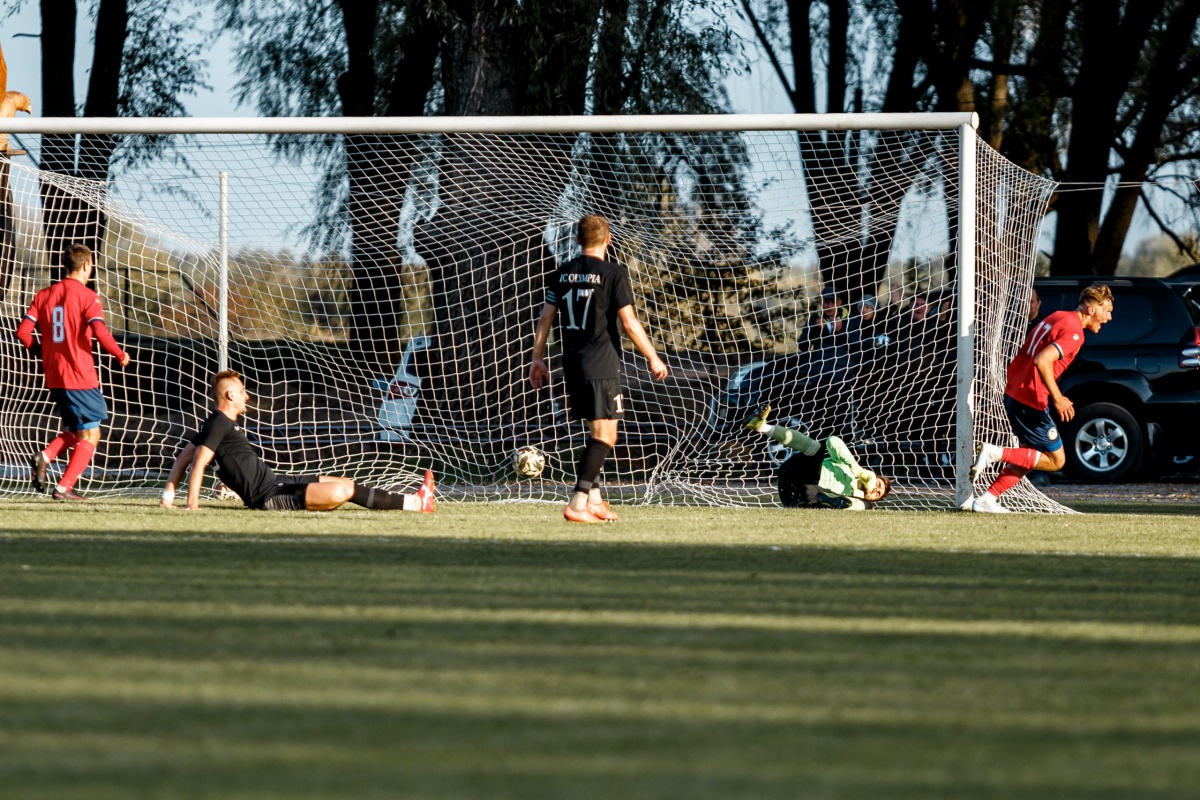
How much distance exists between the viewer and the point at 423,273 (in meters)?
14.5

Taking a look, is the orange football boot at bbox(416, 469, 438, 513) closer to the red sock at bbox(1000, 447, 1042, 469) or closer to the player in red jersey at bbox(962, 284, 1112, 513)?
the player in red jersey at bbox(962, 284, 1112, 513)

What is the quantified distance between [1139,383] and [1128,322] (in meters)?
0.59

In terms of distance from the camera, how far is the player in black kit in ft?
29.4

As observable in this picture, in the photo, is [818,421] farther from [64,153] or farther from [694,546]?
[64,153]

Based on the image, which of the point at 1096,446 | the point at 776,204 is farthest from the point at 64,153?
the point at 1096,446

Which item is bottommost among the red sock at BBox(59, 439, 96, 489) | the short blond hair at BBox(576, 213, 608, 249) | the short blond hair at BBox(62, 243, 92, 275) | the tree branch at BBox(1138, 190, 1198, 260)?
the red sock at BBox(59, 439, 96, 489)

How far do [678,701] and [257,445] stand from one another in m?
9.73

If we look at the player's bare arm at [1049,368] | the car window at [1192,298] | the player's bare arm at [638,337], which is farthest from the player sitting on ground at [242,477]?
the car window at [1192,298]

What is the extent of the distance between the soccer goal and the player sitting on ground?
2453 mm

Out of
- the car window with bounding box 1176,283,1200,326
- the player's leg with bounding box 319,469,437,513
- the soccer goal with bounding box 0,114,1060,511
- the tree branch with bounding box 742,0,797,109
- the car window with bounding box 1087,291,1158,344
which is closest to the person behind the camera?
the player's leg with bounding box 319,469,437,513

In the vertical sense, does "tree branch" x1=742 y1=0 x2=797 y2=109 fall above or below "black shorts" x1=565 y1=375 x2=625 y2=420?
above

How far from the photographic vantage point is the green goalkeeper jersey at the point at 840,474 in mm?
10812

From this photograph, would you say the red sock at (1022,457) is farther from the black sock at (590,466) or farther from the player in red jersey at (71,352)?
the player in red jersey at (71,352)

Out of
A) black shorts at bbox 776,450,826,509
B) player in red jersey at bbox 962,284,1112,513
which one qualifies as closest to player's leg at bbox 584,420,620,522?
black shorts at bbox 776,450,826,509
